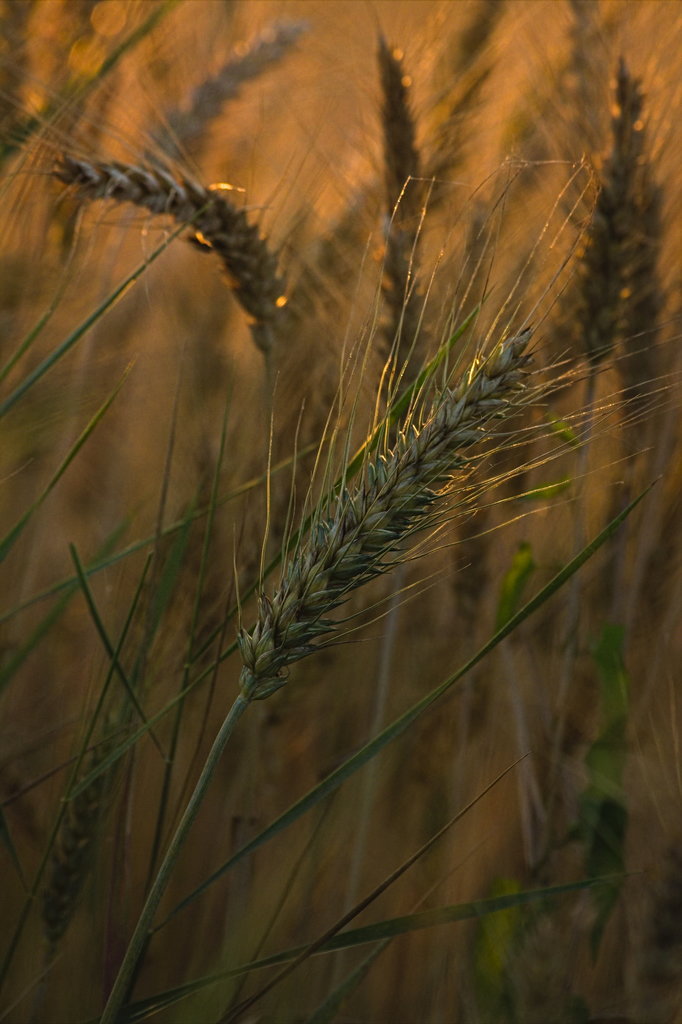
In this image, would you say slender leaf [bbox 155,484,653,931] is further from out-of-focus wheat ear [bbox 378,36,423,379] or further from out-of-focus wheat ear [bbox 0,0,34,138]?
out-of-focus wheat ear [bbox 0,0,34,138]

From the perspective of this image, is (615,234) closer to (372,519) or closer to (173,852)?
(372,519)

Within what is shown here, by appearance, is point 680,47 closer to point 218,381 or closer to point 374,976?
point 218,381

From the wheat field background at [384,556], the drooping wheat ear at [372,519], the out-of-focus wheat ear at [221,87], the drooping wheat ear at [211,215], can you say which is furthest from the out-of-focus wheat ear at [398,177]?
the out-of-focus wheat ear at [221,87]

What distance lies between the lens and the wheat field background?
73cm

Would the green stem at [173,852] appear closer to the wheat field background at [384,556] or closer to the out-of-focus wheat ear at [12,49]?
the wheat field background at [384,556]

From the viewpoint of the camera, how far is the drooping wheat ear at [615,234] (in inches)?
34.2

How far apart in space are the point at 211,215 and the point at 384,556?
332 mm

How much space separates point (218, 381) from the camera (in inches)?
51.1

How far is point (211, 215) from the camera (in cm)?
79

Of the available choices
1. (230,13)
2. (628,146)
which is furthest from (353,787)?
(230,13)

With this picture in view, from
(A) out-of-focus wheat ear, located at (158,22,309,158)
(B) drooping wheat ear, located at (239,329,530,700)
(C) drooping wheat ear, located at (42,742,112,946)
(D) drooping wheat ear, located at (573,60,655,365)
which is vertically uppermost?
(A) out-of-focus wheat ear, located at (158,22,309,158)

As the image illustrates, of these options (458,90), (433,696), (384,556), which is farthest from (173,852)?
(458,90)

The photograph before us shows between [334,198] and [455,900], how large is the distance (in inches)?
35.0

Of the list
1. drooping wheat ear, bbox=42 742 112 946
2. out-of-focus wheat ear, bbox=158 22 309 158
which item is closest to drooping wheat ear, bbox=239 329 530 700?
drooping wheat ear, bbox=42 742 112 946
